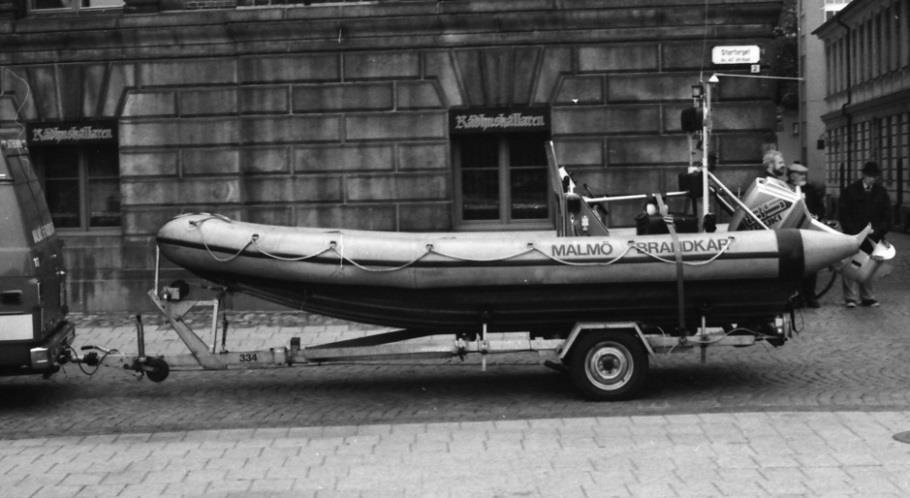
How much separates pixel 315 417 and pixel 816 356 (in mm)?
5395

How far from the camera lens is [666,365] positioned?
13477 millimetres

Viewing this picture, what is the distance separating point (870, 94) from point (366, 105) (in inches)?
1618

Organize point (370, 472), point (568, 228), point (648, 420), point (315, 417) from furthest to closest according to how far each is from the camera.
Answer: point (568, 228), point (315, 417), point (648, 420), point (370, 472)

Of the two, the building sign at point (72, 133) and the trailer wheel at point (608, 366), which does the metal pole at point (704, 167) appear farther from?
the building sign at point (72, 133)

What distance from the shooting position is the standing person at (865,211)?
59.8 ft

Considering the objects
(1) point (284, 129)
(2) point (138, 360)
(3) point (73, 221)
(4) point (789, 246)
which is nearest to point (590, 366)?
(4) point (789, 246)

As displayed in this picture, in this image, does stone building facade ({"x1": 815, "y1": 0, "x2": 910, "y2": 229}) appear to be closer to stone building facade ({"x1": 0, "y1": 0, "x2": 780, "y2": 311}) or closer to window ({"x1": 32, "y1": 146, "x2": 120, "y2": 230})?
stone building facade ({"x1": 0, "y1": 0, "x2": 780, "y2": 311})

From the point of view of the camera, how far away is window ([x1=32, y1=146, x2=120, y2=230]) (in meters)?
20.3

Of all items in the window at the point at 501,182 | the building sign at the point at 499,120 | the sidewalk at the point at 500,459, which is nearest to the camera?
the sidewalk at the point at 500,459

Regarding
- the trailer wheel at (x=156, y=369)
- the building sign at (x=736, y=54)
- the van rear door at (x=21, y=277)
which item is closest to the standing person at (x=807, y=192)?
the building sign at (x=736, y=54)

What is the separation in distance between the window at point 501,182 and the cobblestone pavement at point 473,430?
567 cm

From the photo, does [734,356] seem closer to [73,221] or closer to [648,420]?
[648,420]

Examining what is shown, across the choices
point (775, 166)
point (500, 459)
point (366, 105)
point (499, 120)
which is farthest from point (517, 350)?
point (366, 105)

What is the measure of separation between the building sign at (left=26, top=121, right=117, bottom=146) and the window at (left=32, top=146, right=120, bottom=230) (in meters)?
0.26
